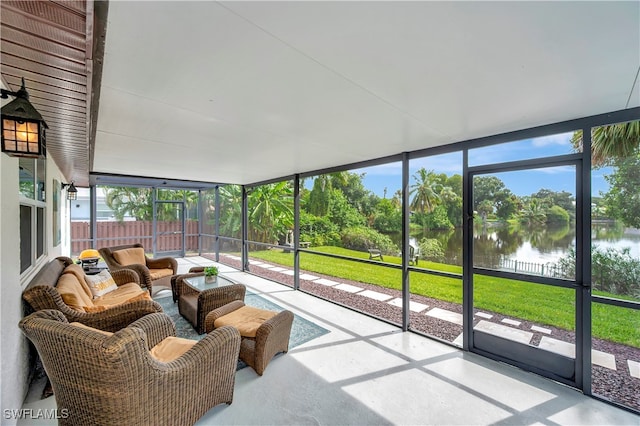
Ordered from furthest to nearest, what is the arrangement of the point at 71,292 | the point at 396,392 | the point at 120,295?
1. the point at 120,295
2. the point at 71,292
3. the point at 396,392

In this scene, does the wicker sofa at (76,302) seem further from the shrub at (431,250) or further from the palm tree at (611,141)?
the shrub at (431,250)

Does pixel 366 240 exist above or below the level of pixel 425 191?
below

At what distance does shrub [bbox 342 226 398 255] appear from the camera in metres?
9.66

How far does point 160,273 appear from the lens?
17.0 ft

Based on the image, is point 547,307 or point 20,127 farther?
point 547,307

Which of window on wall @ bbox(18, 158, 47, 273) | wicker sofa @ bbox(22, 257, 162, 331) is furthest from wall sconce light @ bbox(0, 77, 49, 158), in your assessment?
wicker sofa @ bbox(22, 257, 162, 331)

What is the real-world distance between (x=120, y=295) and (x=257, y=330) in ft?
7.54

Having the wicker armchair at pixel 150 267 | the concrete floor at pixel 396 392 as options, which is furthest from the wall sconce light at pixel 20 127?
the wicker armchair at pixel 150 267

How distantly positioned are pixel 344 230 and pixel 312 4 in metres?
10.4

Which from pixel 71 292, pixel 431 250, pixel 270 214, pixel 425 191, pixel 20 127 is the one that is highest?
pixel 425 191

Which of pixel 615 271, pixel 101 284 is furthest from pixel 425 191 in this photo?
pixel 101 284

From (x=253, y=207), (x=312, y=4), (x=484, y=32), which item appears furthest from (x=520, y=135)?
(x=253, y=207)

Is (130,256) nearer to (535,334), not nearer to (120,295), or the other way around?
(120,295)

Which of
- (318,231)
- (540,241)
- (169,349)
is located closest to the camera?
(169,349)
